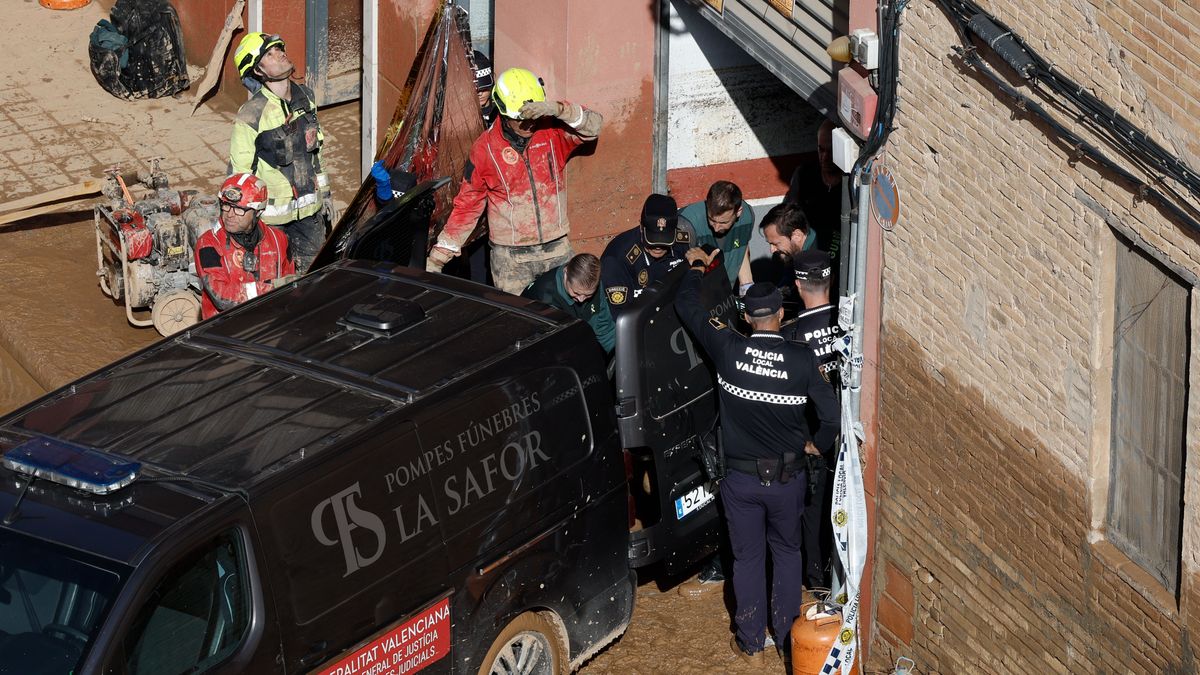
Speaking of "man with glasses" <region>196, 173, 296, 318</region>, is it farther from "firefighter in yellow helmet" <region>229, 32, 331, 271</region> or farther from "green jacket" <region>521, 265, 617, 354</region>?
"green jacket" <region>521, 265, 617, 354</region>

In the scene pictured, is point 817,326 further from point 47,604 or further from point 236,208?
point 47,604

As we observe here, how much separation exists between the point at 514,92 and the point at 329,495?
424cm

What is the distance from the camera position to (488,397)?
723 cm

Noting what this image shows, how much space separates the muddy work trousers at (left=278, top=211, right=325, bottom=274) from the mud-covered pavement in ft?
4.20

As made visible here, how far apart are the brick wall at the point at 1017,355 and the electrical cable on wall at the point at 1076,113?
54mm

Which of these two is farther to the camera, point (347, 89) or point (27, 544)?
point (347, 89)

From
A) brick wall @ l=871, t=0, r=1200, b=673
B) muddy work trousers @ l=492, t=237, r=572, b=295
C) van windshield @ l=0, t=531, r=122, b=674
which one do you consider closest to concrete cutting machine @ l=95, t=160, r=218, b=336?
muddy work trousers @ l=492, t=237, r=572, b=295

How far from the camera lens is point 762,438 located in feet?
26.9

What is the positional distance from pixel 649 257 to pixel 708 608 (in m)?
2.03

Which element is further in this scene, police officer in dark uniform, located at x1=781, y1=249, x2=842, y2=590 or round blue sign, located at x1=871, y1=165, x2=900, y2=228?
police officer in dark uniform, located at x1=781, y1=249, x2=842, y2=590

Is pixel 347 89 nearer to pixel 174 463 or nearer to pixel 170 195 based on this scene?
pixel 170 195

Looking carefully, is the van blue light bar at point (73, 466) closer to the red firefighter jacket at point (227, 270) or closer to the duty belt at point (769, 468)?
the duty belt at point (769, 468)

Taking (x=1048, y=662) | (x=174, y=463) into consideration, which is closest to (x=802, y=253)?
(x=1048, y=662)

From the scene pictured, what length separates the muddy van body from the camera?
20.1 feet
